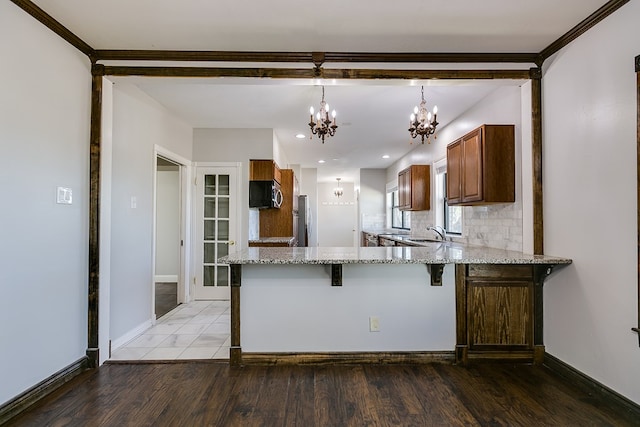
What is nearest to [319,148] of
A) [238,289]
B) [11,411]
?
[238,289]

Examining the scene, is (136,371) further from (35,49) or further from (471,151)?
(471,151)

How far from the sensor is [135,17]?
226 centimetres

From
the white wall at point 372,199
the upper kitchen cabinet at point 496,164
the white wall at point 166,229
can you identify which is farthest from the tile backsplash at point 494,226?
the white wall at point 166,229

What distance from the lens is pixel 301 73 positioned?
2.79 metres

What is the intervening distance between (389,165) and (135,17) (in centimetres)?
664

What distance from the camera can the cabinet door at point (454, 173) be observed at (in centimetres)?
358

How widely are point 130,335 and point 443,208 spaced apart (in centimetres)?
437

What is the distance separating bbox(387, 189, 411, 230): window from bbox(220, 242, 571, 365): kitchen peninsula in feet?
13.0

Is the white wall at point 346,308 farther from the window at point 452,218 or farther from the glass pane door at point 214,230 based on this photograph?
the glass pane door at point 214,230

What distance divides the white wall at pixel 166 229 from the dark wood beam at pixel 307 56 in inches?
160

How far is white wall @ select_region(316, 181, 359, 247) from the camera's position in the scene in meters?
11.0

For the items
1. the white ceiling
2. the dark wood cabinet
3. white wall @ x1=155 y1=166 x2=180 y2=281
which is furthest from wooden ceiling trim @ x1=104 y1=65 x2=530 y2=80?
white wall @ x1=155 y1=166 x2=180 y2=281

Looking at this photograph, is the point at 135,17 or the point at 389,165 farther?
the point at 389,165

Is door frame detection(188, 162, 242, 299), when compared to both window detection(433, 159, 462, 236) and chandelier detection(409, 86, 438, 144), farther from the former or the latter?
window detection(433, 159, 462, 236)
